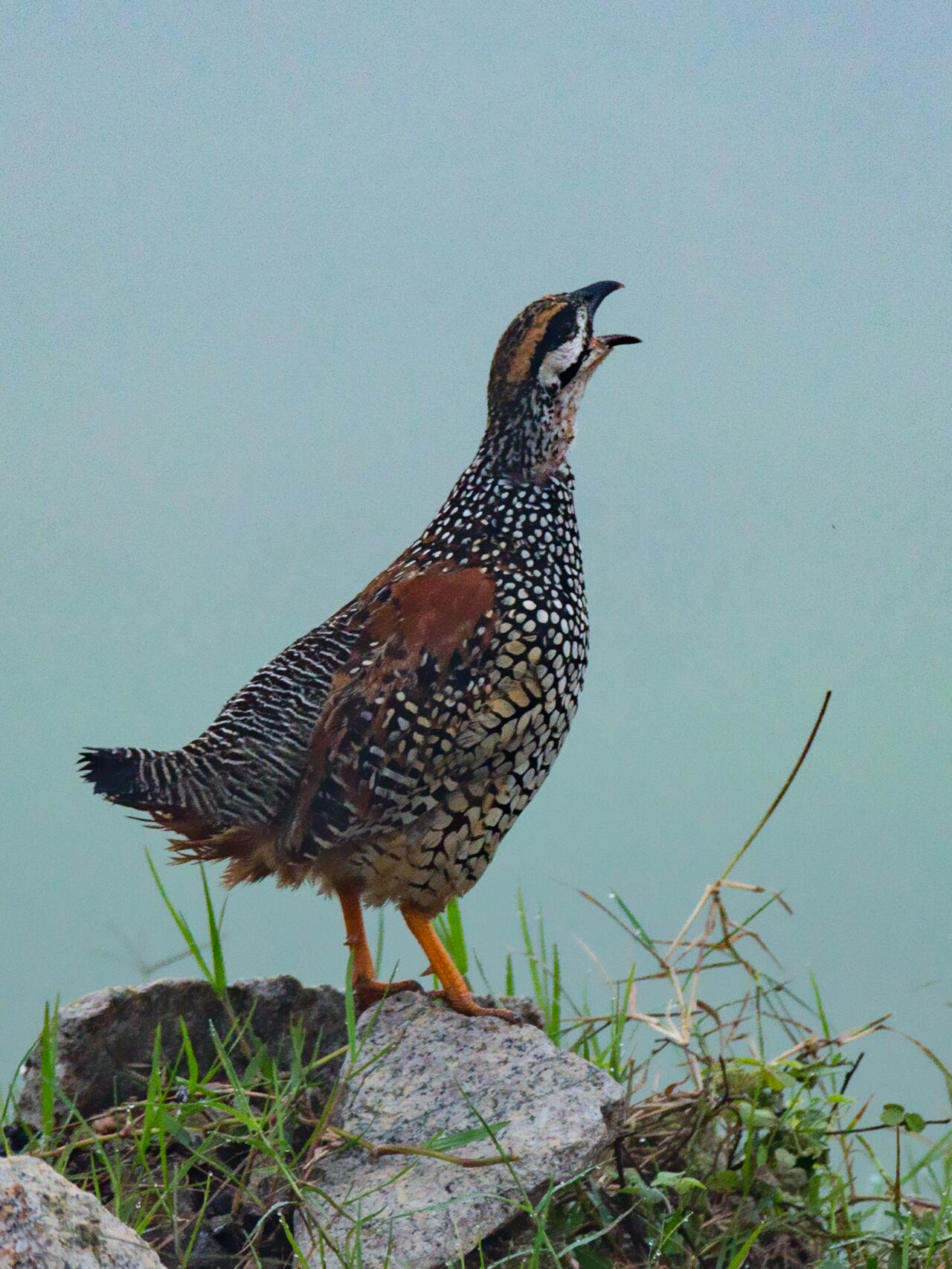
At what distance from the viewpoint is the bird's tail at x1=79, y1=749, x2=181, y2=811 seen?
150 inches

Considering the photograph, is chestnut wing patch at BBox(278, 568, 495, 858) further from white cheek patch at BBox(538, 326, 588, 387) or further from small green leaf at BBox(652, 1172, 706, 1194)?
small green leaf at BBox(652, 1172, 706, 1194)

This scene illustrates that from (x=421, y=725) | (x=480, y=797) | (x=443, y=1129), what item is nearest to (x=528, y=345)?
(x=421, y=725)

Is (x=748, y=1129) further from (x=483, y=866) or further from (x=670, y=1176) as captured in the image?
(x=483, y=866)

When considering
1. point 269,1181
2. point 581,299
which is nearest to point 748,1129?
point 269,1181

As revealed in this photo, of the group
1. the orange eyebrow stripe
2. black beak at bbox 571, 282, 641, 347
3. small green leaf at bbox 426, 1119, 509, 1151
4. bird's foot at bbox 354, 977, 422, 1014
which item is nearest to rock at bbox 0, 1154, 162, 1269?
small green leaf at bbox 426, 1119, 509, 1151

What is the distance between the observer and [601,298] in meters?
4.36

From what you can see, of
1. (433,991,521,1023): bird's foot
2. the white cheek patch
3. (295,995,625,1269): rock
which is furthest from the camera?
the white cheek patch

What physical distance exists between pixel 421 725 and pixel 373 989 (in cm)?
93

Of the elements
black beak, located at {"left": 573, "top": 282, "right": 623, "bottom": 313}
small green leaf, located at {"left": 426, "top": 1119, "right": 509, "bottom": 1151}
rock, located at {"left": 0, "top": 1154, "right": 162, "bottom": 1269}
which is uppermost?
black beak, located at {"left": 573, "top": 282, "right": 623, "bottom": 313}

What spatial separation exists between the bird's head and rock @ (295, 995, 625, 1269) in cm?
167

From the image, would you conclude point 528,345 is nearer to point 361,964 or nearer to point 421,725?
point 421,725

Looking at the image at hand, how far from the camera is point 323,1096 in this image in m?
3.81

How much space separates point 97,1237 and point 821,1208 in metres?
2.18

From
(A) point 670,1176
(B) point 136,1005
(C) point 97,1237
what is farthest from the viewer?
(B) point 136,1005
